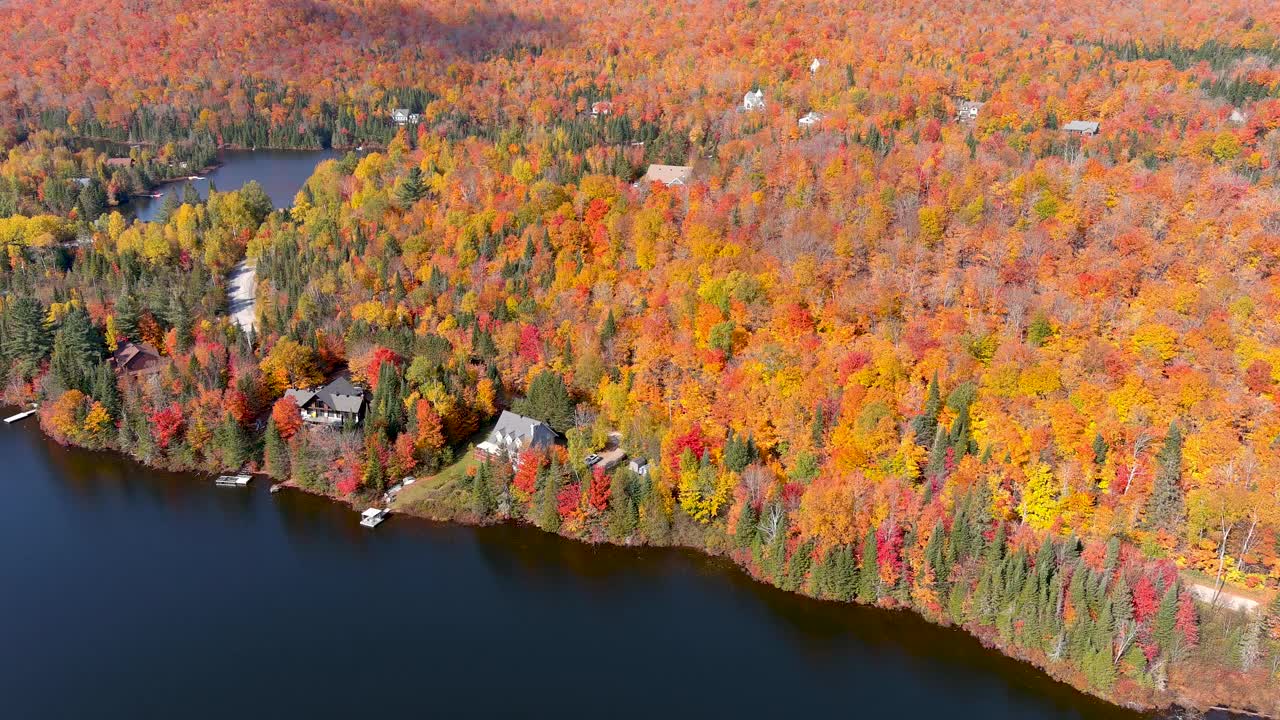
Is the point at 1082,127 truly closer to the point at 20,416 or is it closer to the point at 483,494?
the point at 483,494

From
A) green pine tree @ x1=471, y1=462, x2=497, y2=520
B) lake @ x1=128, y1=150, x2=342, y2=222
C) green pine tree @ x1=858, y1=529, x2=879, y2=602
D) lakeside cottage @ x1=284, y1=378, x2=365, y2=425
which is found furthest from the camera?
lake @ x1=128, y1=150, x2=342, y2=222

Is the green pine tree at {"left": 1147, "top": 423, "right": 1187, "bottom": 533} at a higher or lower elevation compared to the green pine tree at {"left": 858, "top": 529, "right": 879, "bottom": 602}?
higher

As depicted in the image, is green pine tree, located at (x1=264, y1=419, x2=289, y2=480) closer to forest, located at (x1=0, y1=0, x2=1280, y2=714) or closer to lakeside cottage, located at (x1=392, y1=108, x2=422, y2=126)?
forest, located at (x1=0, y1=0, x2=1280, y2=714)

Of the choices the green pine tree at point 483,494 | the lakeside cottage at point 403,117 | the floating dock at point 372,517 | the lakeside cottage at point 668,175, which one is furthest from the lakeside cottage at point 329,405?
the lakeside cottage at point 403,117

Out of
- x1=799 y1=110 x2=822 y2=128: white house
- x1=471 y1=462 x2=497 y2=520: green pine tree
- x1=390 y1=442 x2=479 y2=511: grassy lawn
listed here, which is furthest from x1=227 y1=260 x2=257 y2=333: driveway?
x1=799 y1=110 x2=822 y2=128: white house

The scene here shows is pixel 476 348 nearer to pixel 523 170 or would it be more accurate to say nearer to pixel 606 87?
pixel 523 170

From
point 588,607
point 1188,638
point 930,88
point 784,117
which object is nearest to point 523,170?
point 784,117
